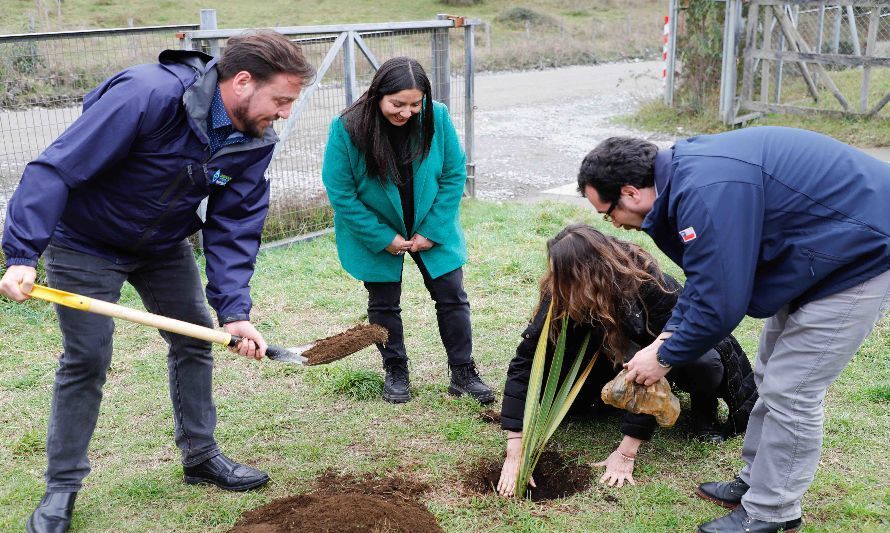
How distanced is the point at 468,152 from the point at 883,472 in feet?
18.6

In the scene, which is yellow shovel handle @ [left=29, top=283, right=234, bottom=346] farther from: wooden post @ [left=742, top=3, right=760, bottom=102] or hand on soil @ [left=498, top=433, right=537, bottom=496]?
wooden post @ [left=742, top=3, right=760, bottom=102]

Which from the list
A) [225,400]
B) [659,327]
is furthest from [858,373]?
[225,400]

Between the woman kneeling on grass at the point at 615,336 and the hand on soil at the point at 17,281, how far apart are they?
1826mm

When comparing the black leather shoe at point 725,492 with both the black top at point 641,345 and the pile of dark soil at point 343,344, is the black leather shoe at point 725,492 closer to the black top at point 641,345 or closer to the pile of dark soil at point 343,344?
the black top at point 641,345

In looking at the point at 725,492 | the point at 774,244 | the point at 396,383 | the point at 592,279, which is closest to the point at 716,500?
the point at 725,492

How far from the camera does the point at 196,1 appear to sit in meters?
30.0

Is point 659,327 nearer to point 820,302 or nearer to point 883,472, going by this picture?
point 820,302

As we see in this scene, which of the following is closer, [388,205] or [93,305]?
[93,305]

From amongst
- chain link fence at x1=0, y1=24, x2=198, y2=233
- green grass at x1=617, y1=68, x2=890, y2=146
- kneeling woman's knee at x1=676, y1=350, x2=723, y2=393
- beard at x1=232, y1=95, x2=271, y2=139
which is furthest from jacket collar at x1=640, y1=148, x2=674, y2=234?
green grass at x1=617, y1=68, x2=890, y2=146

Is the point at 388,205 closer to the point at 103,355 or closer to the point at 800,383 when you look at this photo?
the point at 103,355

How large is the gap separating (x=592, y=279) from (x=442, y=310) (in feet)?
4.18

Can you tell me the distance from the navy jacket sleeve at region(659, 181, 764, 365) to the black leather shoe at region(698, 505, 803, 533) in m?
0.81

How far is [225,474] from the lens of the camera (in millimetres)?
3596

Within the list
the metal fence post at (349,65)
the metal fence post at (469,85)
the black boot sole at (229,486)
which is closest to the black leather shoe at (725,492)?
the black boot sole at (229,486)
